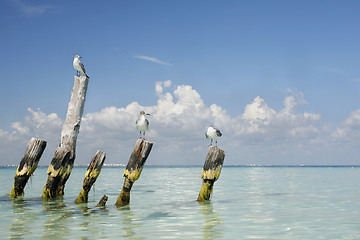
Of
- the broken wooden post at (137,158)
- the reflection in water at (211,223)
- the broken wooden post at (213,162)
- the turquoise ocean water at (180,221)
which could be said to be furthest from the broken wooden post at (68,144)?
the reflection in water at (211,223)

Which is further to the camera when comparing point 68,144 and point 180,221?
point 68,144

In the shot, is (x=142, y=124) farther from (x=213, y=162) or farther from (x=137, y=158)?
(x=213, y=162)

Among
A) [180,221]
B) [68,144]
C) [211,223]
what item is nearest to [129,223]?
[180,221]

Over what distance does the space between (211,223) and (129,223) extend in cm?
277

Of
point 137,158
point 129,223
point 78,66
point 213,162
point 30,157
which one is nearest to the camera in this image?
point 129,223

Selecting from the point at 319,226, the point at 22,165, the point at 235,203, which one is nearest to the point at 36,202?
the point at 22,165

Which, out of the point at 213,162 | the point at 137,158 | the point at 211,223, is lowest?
the point at 211,223

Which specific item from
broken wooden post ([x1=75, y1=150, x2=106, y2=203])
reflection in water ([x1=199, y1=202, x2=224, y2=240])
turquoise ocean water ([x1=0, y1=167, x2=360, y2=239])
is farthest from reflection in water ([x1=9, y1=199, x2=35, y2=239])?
reflection in water ([x1=199, y1=202, x2=224, y2=240])

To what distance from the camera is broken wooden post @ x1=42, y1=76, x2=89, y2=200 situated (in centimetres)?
1612

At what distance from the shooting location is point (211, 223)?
12469mm

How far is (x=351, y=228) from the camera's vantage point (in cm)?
1191

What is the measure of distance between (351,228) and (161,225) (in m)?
6.16

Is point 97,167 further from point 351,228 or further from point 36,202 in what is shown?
point 351,228

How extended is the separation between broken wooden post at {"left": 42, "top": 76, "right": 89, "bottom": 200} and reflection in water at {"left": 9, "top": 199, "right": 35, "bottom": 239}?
1.29 meters
